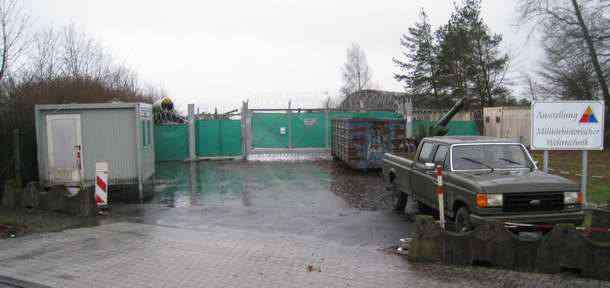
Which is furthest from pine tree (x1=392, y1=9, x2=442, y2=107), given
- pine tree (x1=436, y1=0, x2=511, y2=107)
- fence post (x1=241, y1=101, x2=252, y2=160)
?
fence post (x1=241, y1=101, x2=252, y2=160)

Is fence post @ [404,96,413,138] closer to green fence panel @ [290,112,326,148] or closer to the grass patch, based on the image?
green fence panel @ [290,112,326,148]

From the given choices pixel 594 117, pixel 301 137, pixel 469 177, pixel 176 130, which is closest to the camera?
pixel 469 177

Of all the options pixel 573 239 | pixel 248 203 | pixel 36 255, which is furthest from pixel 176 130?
pixel 573 239

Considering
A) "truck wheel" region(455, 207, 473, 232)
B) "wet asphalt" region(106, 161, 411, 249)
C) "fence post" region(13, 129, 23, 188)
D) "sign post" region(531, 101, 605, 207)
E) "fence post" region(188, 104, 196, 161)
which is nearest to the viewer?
"truck wheel" region(455, 207, 473, 232)

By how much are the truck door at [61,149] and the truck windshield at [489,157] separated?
8.74 metres

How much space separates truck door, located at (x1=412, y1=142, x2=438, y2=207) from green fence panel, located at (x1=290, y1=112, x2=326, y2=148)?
13398 mm

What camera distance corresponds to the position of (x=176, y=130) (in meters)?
22.5

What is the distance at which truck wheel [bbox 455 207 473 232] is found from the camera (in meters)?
7.80

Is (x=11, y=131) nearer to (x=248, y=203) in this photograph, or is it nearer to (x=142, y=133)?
(x=142, y=133)

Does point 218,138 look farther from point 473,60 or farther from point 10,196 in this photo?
point 473,60

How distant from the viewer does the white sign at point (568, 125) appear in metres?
9.33

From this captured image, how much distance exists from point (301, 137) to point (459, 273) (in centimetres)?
1752

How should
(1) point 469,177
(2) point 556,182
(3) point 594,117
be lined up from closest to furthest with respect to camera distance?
(2) point 556,182 → (1) point 469,177 → (3) point 594,117

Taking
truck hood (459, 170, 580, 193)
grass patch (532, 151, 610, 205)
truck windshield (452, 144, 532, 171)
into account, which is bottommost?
grass patch (532, 151, 610, 205)
